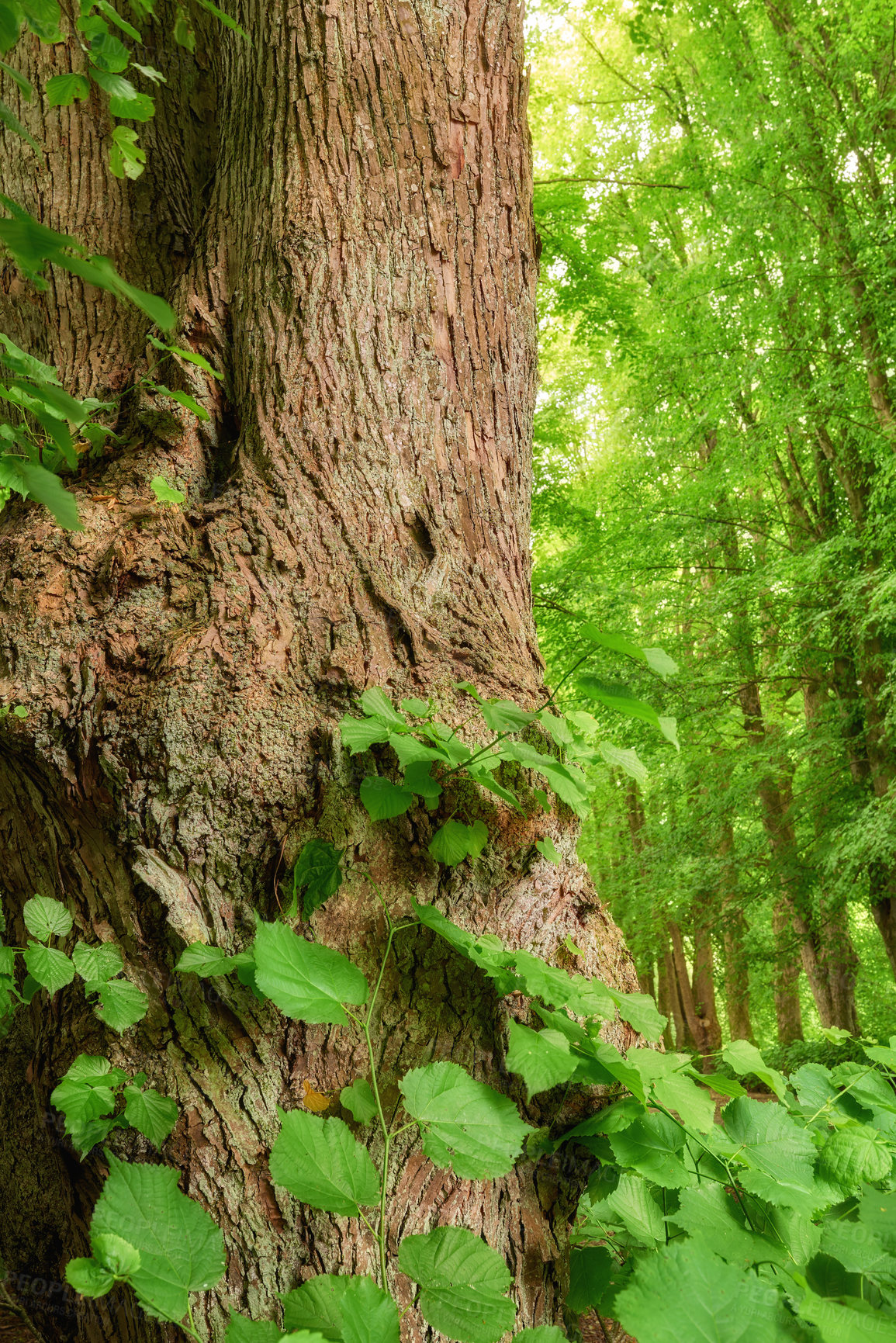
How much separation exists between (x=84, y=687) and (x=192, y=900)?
41cm

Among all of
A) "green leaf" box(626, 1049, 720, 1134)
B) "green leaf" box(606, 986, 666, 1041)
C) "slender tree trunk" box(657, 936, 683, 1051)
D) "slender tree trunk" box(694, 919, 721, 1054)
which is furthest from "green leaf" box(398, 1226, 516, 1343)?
"slender tree trunk" box(657, 936, 683, 1051)

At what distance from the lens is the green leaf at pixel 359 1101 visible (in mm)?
1121

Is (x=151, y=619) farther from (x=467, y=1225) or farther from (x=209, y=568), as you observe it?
(x=467, y=1225)

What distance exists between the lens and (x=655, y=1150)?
→ 121 centimetres

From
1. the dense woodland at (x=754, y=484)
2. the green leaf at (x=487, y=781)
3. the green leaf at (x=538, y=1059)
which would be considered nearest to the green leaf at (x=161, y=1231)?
the green leaf at (x=538, y=1059)

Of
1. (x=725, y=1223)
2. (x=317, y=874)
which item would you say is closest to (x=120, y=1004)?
(x=317, y=874)

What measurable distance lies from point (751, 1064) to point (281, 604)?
43.1 inches

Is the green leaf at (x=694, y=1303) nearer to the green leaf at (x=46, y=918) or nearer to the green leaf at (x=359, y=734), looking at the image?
the green leaf at (x=359, y=734)

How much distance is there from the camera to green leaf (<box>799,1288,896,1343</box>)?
775 millimetres

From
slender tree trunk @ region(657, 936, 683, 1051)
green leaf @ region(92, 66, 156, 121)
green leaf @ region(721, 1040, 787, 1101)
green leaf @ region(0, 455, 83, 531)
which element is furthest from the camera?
slender tree trunk @ region(657, 936, 683, 1051)

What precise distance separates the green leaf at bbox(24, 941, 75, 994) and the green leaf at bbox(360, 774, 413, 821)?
509mm

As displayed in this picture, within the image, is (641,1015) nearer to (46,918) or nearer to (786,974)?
(46,918)

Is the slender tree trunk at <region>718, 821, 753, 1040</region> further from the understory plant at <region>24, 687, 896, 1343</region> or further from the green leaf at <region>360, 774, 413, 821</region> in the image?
the green leaf at <region>360, 774, 413, 821</region>

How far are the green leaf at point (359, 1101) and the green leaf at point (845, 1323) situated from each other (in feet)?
1.79
